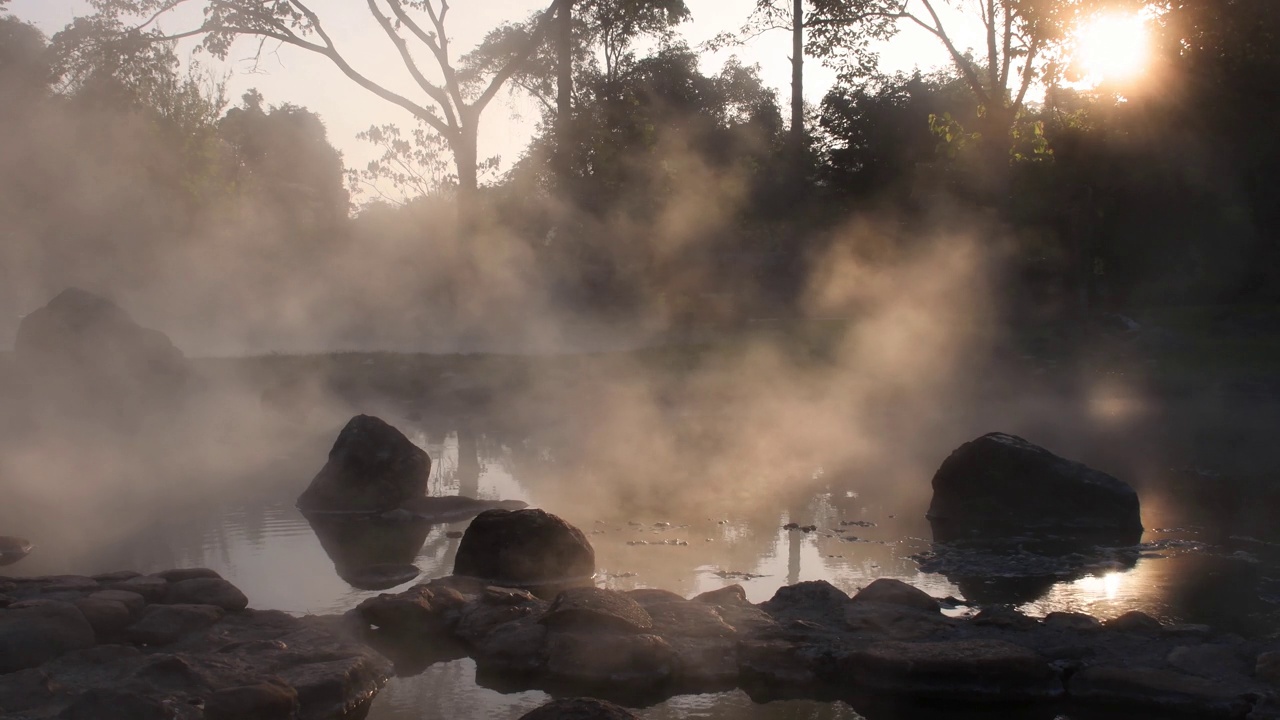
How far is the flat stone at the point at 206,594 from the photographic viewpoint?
246 inches

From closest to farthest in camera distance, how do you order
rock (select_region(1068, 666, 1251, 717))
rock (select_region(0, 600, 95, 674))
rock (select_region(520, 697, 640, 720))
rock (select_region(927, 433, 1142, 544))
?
rock (select_region(520, 697, 640, 720)), rock (select_region(1068, 666, 1251, 717)), rock (select_region(0, 600, 95, 674)), rock (select_region(927, 433, 1142, 544))

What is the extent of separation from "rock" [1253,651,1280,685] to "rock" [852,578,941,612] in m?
1.64

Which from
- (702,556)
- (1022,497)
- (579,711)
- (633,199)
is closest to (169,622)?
(579,711)

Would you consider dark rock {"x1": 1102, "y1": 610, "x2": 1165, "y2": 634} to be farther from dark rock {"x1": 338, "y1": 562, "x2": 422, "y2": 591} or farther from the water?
dark rock {"x1": 338, "y1": 562, "x2": 422, "y2": 591}

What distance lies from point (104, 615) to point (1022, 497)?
689cm

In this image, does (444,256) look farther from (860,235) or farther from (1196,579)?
(1196,579)

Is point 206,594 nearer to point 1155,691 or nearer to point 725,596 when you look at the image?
point 725,596

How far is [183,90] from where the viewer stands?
3431 cm

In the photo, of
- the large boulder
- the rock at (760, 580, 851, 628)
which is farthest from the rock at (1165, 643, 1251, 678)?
the large boulder

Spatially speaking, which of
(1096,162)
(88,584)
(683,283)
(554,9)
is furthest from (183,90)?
(88,584)

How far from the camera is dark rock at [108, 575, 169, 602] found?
631 cm

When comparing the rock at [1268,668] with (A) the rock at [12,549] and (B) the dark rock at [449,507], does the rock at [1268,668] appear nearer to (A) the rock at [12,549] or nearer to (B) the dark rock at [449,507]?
(B) the dark rock at [449,507]

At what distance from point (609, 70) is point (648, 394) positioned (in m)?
19.8

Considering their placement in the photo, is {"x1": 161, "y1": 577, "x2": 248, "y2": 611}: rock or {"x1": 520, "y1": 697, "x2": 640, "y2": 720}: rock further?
{"x1": 161, "y1": 577, "x2": 248, "y2": 611}: rock
